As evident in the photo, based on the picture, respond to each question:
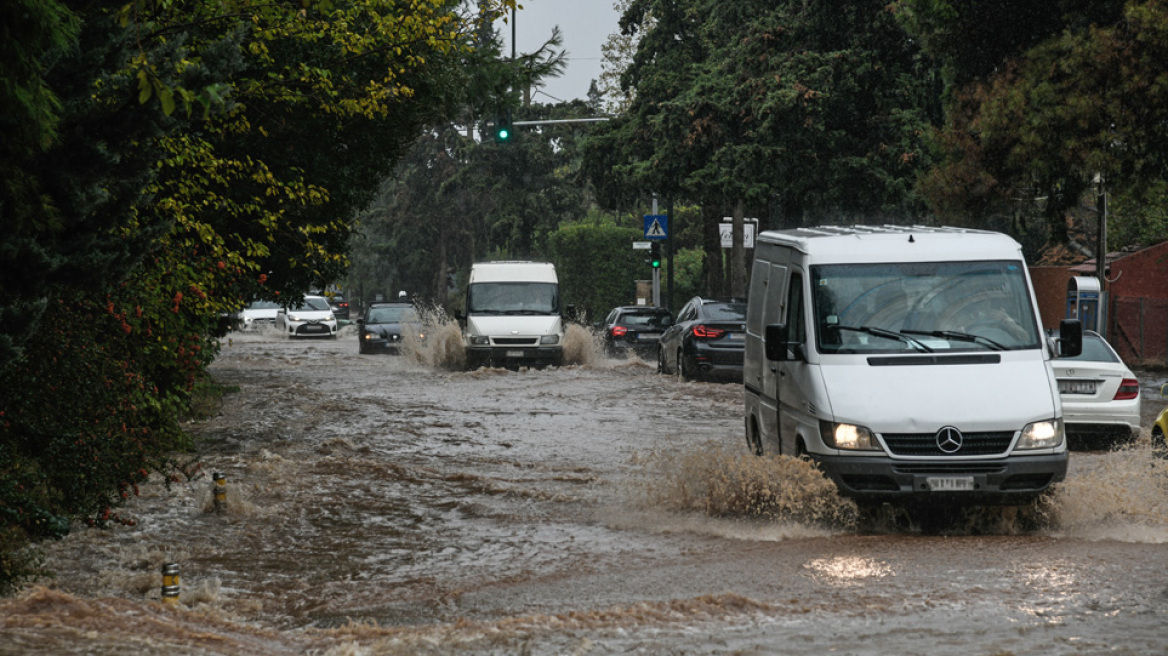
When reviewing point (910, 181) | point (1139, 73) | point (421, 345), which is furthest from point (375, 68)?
point (910, 181)

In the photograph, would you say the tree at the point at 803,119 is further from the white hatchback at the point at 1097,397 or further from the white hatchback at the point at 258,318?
the white hatchback at the point at 258,318

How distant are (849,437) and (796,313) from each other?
1635 mm

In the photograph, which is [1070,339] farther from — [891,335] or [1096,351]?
[1096,351]

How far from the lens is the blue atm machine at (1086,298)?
88.6 feet

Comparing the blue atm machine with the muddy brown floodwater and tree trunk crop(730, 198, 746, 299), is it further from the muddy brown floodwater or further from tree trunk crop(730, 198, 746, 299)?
the muddy brown floodwater

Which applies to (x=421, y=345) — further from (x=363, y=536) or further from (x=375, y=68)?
(x=363, y=536)

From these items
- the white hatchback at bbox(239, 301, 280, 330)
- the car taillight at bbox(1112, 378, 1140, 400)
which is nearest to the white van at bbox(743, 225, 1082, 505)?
the car taillight at bbox(1112, 378, 1140, 400)

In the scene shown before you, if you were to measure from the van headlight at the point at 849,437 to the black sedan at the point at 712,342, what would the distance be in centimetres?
1457

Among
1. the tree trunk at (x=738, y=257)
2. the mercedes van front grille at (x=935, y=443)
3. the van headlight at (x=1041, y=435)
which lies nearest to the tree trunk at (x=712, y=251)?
the tree trunk at (x=738, y=257)

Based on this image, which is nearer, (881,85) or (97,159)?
(97,159)

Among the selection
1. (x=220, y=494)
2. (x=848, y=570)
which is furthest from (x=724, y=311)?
(x=848, y=570)

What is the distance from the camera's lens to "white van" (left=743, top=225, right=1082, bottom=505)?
31.4 feet

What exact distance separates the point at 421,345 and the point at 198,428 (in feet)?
45.9

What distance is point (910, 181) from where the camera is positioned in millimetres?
32438
